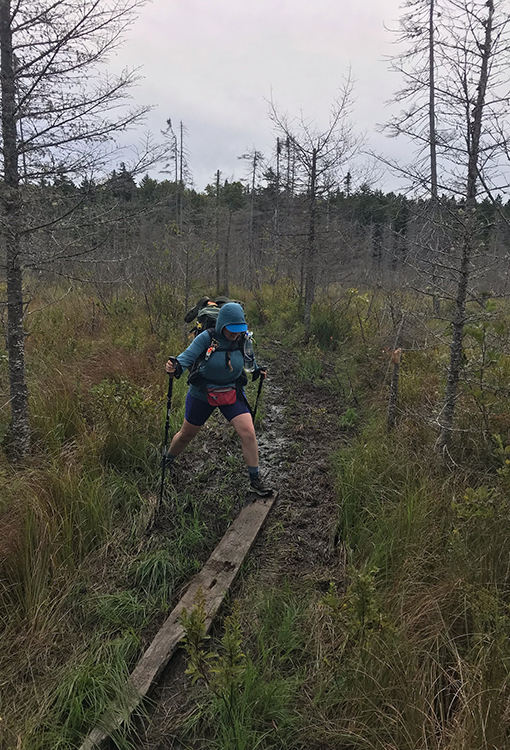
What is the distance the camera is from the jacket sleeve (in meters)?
3.62

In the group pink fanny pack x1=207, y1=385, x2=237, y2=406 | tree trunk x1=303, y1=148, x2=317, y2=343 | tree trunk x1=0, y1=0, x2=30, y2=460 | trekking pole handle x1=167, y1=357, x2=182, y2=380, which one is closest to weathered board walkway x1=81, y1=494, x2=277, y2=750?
pink fanny pack x1=207, y1=385, x2=237, y2=406

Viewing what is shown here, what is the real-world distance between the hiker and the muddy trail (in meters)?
0.50

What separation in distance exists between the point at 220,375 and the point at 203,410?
45 cm

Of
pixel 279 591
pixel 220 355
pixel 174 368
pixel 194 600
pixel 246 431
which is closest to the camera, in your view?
pixel 194 600

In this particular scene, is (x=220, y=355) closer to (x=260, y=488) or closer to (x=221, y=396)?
(x=221, y=396)

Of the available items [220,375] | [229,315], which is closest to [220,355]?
[220,375]

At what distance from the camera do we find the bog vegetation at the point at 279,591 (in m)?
1.94

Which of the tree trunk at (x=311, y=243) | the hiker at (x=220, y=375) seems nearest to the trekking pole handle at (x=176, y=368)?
the hiker at (x=220, y=375)

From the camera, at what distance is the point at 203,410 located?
12.8 ft

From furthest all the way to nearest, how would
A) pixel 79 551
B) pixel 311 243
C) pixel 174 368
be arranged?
1. pixel 311 243
2. pixel 174 368
3. pixel 79 551

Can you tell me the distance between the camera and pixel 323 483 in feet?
14.4

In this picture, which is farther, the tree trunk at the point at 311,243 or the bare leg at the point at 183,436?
the tree trunk at the point at 311,243

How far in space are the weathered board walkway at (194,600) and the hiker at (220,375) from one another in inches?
18.8

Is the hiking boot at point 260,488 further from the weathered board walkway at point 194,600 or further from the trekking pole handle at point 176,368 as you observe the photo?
the trekking pole handle at point 176,368
